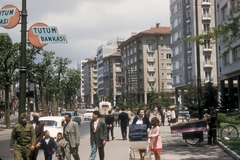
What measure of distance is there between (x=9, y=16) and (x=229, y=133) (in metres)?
11.7

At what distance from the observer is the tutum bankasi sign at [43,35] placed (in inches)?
377

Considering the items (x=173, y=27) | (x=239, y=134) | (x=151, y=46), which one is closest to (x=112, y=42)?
(x=151, y=46)

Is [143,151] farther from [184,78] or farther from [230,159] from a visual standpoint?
[184,78]

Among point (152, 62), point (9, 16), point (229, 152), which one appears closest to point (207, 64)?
point (152, 62)

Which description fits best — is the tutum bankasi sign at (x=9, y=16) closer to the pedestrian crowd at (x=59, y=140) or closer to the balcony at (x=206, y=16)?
the pedestrian crowd at (x=59, y=140)

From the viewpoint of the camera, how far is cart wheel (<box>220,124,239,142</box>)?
56.3ft

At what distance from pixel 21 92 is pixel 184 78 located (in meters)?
60.9

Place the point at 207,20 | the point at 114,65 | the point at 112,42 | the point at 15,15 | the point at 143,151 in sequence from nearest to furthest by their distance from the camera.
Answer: the point at 15,15
the point at 143,151
the point at 207,20
the point at 114,65
the point at 112,42

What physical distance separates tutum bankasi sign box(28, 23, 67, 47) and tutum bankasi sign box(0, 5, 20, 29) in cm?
42

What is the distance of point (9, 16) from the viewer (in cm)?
941

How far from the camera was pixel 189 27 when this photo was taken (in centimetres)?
6675

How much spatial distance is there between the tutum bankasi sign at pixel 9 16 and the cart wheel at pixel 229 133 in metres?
10.9

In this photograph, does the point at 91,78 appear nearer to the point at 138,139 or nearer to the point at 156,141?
the point at 138,139

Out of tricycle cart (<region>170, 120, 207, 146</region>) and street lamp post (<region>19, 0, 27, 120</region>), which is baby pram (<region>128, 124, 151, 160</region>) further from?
tricycle cart (<region>170, 120, 207, 146</region>)
